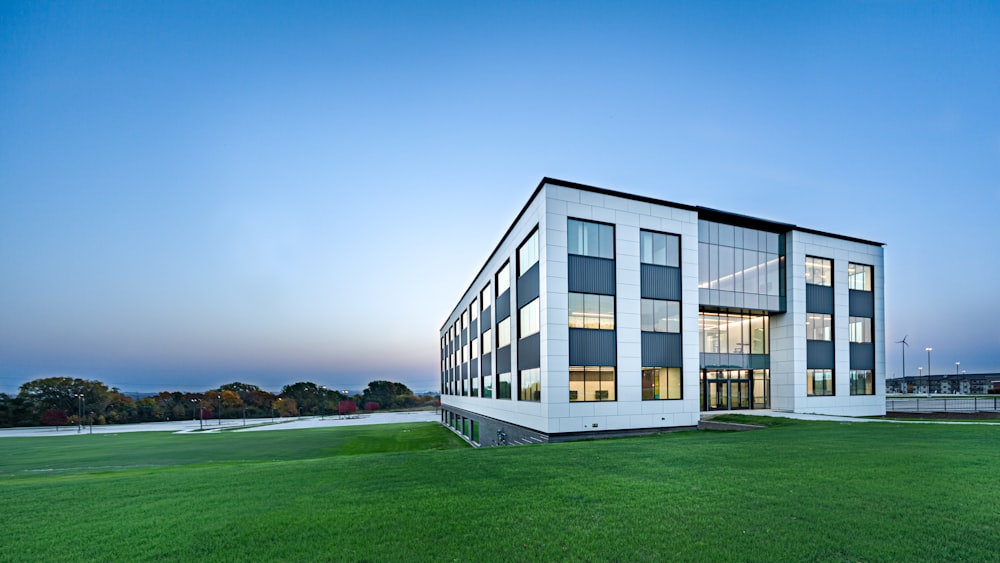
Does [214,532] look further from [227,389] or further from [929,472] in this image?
[227,389]

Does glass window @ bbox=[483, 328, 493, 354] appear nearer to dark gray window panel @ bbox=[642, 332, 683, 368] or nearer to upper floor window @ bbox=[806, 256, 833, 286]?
dark gray window panel @ bbox=[642, 332, 683, 368]

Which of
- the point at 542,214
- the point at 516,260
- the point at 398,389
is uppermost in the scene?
the point at 542,214

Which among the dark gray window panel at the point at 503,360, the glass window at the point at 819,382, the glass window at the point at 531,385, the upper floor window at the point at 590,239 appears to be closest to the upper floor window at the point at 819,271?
the glass window at the point at 819,382

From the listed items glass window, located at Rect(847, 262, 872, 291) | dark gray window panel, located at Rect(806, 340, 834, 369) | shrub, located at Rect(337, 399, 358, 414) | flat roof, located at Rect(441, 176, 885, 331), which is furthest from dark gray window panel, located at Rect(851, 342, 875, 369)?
shrub, located at Rect(337, 399, 358, 414)

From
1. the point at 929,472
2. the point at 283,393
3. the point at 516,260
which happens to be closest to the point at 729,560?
the point at 929,472

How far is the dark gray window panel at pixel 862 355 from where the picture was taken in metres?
34.7

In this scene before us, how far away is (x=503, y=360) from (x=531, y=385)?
7180 millimetres

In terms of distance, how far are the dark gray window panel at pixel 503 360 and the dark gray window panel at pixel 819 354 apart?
21.2 meters

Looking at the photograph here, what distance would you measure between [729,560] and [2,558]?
34.3 ft

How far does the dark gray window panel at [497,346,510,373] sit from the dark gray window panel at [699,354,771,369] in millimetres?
13937

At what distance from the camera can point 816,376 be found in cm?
3334

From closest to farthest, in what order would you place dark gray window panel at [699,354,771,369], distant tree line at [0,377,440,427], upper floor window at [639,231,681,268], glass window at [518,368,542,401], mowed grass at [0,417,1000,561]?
mowed grass at [0,417,1000,561], glass window at [518,368,542,401], upper floor window at [639,231,681,268], dark gray window panel at [699,354,771,369], distant tree line at [0,377,440,427]

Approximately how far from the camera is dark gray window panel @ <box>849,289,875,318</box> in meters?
35.1

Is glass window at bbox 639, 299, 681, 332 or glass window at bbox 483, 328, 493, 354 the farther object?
glass window at bbox 483, 328, 493, 354
